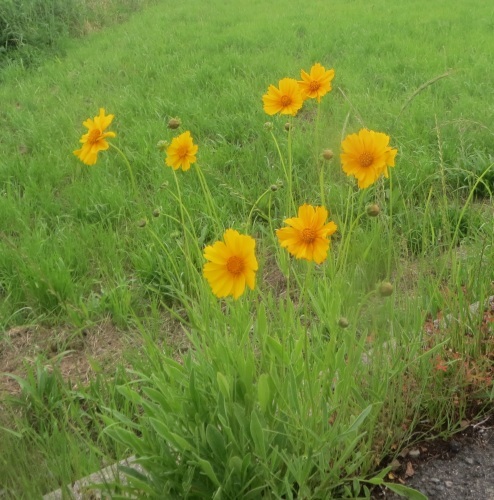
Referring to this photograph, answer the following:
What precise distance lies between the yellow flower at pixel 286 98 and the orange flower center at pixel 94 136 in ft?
1.45

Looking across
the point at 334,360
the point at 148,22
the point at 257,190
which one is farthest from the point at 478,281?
the point at 148,22

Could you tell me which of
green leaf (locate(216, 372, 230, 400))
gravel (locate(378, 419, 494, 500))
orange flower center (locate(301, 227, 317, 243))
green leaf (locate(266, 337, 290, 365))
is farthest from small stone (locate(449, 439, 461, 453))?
orange flower center (locate(301, 227, 317, 243))

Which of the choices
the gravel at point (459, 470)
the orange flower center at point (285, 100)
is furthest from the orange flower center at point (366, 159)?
the gravel at point (459, 470)

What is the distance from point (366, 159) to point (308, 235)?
0.24 m

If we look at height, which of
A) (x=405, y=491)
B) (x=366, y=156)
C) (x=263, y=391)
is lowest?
(x=405, y=491)

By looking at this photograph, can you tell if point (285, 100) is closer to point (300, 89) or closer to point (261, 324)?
point (300, 89)

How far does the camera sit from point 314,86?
1.71 meters

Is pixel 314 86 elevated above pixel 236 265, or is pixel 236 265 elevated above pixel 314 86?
pixel 314 86

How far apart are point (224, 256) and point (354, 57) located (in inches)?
177

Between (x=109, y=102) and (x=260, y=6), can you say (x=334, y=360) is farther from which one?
(x=260, y=6)

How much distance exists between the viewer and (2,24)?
647 cm

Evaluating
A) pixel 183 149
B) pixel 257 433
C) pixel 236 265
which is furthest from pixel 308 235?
pixel 183 149

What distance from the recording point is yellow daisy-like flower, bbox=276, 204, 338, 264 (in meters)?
1.28

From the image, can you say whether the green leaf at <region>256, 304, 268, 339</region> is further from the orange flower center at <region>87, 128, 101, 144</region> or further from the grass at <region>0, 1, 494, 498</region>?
the orange flower center at <region>87, 128, 101, 144</region>
